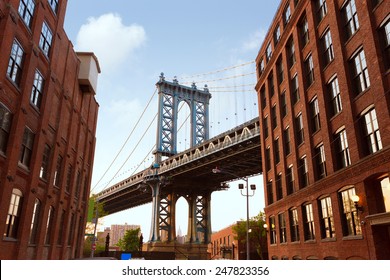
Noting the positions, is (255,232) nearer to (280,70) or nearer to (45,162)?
(280,70)

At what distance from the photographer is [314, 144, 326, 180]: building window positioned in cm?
2172

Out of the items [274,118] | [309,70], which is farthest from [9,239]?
[274,118]

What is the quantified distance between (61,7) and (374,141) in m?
20.8

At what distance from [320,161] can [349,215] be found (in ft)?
16.0

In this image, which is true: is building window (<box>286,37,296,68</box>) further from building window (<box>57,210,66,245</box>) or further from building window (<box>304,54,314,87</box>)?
building window (<box>57,210,66,245</box>)

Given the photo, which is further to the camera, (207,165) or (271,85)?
(207,165)

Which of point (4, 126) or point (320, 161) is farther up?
point (320, 161)

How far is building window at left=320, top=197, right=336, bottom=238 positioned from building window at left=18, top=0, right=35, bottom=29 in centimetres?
1932

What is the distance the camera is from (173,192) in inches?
2995

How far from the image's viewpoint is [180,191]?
76.5 metres

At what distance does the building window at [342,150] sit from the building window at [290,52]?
1013 cm

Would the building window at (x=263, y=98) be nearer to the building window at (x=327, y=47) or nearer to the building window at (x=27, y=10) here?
the building window at (x=327, y=47)

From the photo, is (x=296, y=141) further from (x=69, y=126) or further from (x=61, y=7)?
(x=61, y=7)

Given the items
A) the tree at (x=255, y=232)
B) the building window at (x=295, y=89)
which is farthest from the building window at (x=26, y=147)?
the tree at (x=255, y=232)
